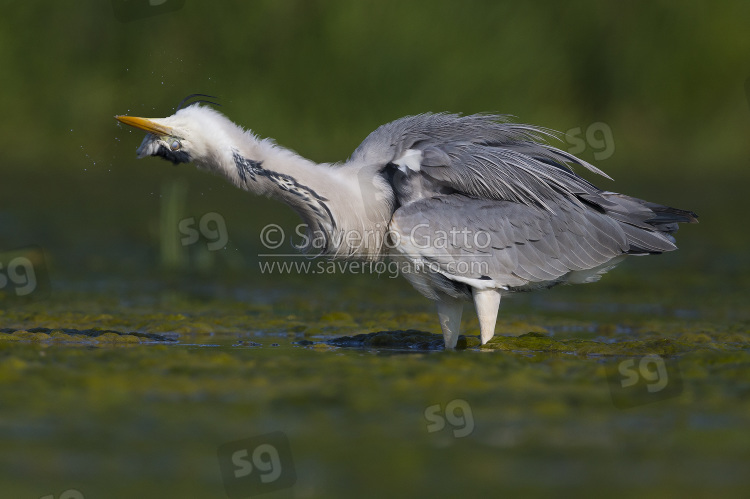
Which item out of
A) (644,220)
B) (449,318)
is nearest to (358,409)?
(449,318)

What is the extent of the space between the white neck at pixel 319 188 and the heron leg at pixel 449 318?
23.5 inches

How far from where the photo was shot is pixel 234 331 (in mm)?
8570

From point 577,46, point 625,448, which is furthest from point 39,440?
point 577,46

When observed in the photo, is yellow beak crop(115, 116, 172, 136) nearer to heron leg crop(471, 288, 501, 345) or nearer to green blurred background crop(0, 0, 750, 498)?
green blurred background crop(0, 0, 750, 498)

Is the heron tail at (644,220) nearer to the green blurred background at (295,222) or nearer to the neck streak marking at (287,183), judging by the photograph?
the green blurred background at (295,222)

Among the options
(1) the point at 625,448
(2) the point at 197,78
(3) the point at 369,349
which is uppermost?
(2) the point at 197,78

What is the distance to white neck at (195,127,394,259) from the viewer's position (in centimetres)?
734

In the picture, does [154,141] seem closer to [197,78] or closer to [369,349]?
[369,349]

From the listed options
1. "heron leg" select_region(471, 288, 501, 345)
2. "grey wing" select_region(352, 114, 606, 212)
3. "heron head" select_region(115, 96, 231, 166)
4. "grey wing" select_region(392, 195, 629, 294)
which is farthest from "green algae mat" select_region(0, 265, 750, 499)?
"heron head" select_region(115, 96, 231, 166)

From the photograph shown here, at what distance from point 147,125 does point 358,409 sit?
2508 millimetres

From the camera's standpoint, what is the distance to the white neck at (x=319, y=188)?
7.34 metres

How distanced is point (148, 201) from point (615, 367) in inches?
404

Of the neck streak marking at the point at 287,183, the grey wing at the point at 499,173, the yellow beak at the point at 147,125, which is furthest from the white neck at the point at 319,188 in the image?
the yellow beak at the point at 147,125

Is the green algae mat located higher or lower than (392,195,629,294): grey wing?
lower
